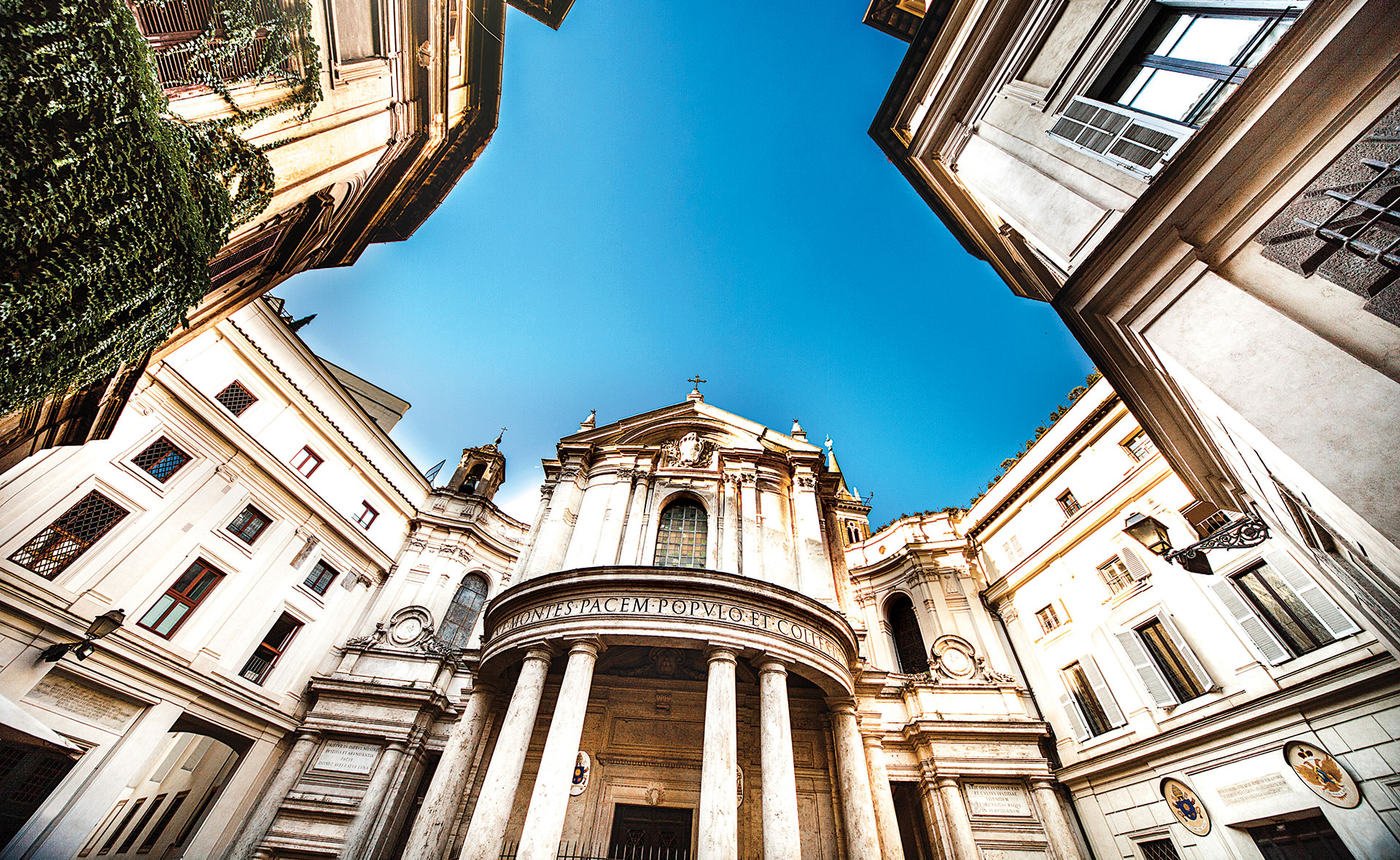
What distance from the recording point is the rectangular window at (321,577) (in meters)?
17.7

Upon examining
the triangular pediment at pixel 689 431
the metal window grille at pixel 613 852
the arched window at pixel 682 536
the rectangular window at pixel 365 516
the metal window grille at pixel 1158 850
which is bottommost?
the metal window grille at pixel 613 852

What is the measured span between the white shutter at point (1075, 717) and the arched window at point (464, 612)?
63.2 feet

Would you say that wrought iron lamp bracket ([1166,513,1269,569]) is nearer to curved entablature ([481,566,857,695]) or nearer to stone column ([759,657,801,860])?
curved entablature ([481,566,857,695])

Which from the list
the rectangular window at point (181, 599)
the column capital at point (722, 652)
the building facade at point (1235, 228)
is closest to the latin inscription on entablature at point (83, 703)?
the rectangular window at point (181, 599)

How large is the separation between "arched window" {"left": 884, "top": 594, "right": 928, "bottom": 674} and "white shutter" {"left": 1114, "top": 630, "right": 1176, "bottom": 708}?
4.98 m

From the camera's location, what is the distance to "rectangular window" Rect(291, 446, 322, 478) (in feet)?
58.2

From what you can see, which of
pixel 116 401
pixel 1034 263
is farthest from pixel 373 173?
pixel 1034 263

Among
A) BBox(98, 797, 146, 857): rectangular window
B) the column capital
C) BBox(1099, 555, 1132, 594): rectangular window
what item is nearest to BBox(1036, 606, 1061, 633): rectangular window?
BBox(1099, 555, 1132, 594): rectangular window

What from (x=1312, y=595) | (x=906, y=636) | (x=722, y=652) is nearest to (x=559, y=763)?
(x=722, y=652)

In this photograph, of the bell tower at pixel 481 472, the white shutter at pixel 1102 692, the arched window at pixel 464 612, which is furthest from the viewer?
the bell tower at pixel 481 472

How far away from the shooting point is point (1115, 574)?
1370 centimetres

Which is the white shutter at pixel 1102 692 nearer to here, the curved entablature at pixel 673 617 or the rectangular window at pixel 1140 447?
the rectangular window at pixel 1140 447

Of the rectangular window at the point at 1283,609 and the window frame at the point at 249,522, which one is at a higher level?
the window frame at the point at 249,522

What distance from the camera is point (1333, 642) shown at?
362 inches
